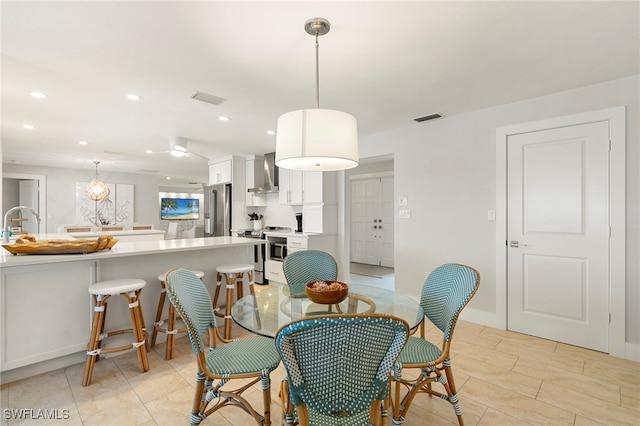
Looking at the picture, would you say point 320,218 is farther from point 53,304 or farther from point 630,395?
point 630,395

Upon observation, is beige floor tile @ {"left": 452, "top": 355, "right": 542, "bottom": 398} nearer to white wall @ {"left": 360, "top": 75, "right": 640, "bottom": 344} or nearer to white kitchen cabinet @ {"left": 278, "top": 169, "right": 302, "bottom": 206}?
white wall @ {"left": 360, "top": 75, "right": 640, "bottom": 344}

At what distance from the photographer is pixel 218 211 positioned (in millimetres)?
6145

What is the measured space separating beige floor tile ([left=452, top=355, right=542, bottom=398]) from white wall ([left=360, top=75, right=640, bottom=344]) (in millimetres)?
1053

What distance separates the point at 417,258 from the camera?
3.94m

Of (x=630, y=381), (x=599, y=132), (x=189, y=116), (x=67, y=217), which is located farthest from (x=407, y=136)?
(x=67, y=217)

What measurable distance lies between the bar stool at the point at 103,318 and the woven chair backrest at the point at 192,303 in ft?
2.98

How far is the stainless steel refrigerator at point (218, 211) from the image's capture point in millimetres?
6027

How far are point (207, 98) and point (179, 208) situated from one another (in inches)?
376

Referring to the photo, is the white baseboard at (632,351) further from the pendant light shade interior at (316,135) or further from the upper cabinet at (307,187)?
the upper cabinet at (307,187)

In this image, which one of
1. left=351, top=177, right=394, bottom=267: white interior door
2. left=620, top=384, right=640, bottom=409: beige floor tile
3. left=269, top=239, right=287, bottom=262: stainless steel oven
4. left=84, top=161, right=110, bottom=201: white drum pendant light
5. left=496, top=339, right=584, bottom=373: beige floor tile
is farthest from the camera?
left=351, top=177, right=394, bottom=267: white interior door

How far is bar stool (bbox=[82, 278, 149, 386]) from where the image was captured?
220 cm

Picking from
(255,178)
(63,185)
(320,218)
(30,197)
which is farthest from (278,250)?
(30,197)

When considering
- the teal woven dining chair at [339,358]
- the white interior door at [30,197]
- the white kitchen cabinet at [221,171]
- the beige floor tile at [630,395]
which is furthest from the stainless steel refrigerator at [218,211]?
the beige floor tile at [630,395]

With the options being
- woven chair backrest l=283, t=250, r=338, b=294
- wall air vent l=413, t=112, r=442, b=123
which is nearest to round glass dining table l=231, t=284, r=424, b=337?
woven chair backrest l=283, t=250, r=338, b=294
